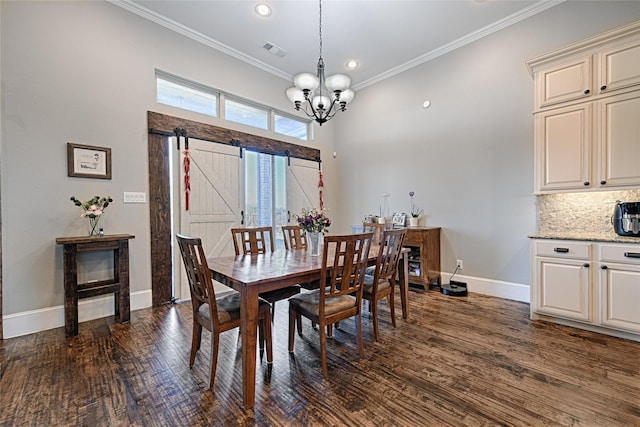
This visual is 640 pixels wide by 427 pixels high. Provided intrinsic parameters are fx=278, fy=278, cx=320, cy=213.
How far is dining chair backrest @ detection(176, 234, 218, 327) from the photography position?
1771 millimetres

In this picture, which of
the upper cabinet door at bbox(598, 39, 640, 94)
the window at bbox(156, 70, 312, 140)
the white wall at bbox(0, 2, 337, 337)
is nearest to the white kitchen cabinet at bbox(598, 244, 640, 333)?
the upper cabinet door at bbox(598, 39, 640, 94)

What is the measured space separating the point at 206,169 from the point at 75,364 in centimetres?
255

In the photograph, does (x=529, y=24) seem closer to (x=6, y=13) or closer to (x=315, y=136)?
(x=315, y=136)

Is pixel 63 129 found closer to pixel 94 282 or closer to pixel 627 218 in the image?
pixel 94 282

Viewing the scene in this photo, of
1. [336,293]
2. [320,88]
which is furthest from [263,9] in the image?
[336,293]

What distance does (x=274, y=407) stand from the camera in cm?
165

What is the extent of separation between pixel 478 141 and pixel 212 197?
3.84 metres

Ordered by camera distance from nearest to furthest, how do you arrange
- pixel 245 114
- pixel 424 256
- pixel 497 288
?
1. pixel 497 288
2. pixel 424 256
3. pixel 245 114

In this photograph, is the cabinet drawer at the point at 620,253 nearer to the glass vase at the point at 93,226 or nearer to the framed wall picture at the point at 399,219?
the framed wall picture at the point at 399,219

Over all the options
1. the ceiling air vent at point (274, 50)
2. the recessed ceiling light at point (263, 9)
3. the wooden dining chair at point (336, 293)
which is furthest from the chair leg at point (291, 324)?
the ceiling air vent at point (274, 50)

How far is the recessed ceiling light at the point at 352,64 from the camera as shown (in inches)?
177

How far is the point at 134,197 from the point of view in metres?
3.35

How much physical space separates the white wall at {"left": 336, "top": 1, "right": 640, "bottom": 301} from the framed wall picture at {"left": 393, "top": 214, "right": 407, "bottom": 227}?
0.20 metres

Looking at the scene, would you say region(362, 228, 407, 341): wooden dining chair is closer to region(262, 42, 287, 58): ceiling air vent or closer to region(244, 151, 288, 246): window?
region(244, 151, 288, 246): window
